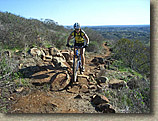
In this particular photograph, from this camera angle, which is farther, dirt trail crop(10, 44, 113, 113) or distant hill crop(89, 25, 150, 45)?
distant hill crop(89, 25, 150, 45)

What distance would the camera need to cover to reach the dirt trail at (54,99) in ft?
8.32

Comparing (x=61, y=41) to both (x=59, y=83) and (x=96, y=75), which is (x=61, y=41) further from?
(x=59, y=83)

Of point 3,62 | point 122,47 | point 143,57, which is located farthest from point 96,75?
point 122,47

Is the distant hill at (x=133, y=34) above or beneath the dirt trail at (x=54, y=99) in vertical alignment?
above

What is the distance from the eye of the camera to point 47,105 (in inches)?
106

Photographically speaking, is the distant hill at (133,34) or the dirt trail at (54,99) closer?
the dirt trail at (54,99)

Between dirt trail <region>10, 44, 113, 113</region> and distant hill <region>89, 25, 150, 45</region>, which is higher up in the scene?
distant hill <region>89, 25, 150, 45</region>

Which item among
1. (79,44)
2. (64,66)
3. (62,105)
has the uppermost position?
(79,44)

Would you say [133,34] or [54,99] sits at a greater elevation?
[133,34]

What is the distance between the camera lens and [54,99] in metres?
3.07

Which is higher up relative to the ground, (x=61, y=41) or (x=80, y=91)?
(x=61, y=41)

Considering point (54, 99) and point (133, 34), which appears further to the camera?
point (133, 34)

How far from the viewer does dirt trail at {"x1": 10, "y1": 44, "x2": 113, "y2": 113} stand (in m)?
2.54

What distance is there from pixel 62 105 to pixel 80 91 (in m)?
0.94
